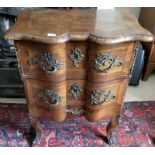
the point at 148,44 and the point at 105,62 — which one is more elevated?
the point at 105,62

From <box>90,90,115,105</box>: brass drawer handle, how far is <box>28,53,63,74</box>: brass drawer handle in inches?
9.6

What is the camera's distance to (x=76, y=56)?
2.93 feet

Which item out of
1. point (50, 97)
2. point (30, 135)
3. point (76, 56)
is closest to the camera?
point (76, 56)

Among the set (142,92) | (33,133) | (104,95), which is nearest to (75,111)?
(104,95)

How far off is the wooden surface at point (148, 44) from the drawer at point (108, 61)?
2.83ft

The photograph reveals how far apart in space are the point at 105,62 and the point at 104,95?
214mm

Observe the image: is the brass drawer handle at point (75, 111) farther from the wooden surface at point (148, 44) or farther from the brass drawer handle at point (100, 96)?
the wooden surface at point (148, 44)

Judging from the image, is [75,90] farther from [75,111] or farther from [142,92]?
[142,92]

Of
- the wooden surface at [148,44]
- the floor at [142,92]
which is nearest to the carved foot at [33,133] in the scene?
the floor at [142,92]

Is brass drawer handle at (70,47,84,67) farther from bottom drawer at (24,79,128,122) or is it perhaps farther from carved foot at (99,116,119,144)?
carved foot at (99,116,119,144)

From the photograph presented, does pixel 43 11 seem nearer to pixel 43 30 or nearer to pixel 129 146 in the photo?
pixel 43 30

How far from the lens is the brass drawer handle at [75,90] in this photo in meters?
1.02
